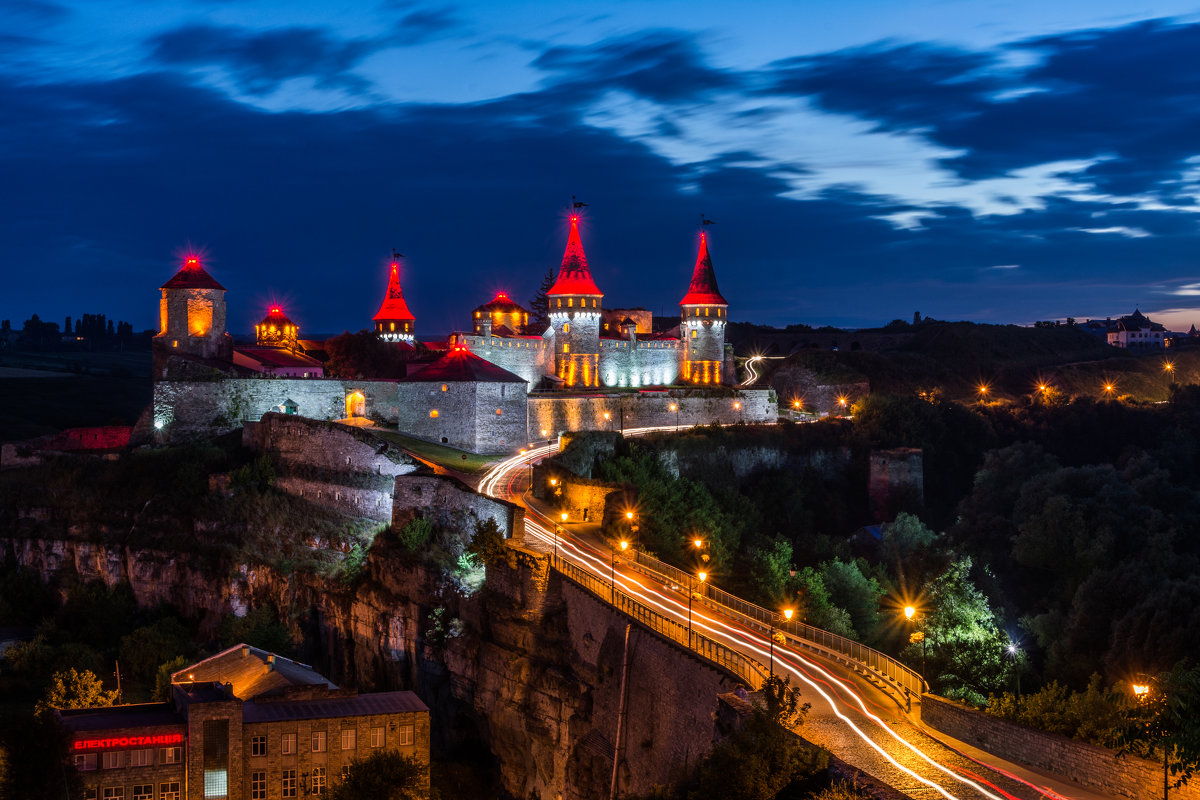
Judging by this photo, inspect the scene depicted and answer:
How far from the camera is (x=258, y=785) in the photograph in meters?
26.8

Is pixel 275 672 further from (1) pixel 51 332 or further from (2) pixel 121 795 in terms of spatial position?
(1) pixel 51 332

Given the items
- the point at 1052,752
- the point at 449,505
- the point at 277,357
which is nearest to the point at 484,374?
the point at 449,505

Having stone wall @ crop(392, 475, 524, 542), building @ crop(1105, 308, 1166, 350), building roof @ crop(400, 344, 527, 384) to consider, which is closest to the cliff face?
stone wall @ crop(392, 475, 524, 542)

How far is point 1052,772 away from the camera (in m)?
19.0

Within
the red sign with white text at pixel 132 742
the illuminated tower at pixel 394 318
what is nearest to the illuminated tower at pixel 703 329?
the illuminated tower at pixel 394 318

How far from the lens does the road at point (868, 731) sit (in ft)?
59.8

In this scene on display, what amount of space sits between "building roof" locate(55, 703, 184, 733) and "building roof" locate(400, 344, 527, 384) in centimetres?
2051

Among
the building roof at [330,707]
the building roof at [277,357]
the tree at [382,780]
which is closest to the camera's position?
the tree at [382,780]

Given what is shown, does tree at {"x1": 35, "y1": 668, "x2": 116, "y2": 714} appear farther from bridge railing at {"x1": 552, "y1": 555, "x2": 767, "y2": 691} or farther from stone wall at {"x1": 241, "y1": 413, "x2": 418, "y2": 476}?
bridge railing at {"x1": 552, "y1": 555, "x2": 767, "y2": 691}

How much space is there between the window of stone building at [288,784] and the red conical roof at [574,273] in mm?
A: 33727

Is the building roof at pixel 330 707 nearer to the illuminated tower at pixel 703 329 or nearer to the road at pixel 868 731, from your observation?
the road at pixel 868 731

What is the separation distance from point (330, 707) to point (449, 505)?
9232 millimetres

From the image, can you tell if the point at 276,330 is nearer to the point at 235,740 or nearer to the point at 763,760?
the point at 235,740

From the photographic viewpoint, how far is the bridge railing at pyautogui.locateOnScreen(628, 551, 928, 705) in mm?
23578
